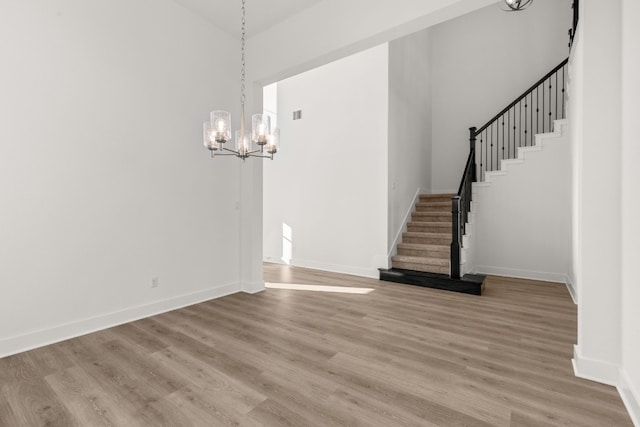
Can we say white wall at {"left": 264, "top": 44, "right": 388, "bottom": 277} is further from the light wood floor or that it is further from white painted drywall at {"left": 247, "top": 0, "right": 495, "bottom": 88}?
the light wood floor

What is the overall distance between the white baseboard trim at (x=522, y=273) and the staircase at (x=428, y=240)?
1.07m

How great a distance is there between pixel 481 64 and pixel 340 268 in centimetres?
593

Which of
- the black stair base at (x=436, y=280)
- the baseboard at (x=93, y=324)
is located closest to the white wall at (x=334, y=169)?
the black stair base at (x=436, y=280)

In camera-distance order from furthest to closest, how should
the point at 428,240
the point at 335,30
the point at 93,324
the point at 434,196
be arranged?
the point at 434,196, the point at 428,240, the point at 335,30, the point at 93,324

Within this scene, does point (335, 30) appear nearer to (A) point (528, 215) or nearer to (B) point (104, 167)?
(B) point (104, 167)

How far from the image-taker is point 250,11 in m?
3.88

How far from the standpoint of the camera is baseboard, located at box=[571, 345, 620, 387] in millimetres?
2121

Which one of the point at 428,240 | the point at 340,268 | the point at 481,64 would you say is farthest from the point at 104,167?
the point at 481,64

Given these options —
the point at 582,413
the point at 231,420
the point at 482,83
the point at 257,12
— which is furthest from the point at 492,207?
the point at 231,420

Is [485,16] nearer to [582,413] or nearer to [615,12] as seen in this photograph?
[615,12]

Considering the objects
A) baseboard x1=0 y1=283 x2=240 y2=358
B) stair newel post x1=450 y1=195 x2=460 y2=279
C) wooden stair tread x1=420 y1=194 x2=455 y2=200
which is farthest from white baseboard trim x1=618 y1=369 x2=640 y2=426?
wooden stair tread x1=420 y1=194 x2=455 y2=200

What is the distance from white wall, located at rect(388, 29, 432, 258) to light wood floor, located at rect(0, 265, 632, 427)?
2656 millimetres

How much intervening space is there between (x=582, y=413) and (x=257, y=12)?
4.90 meters

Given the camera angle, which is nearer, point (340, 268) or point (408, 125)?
point (340, 268)
